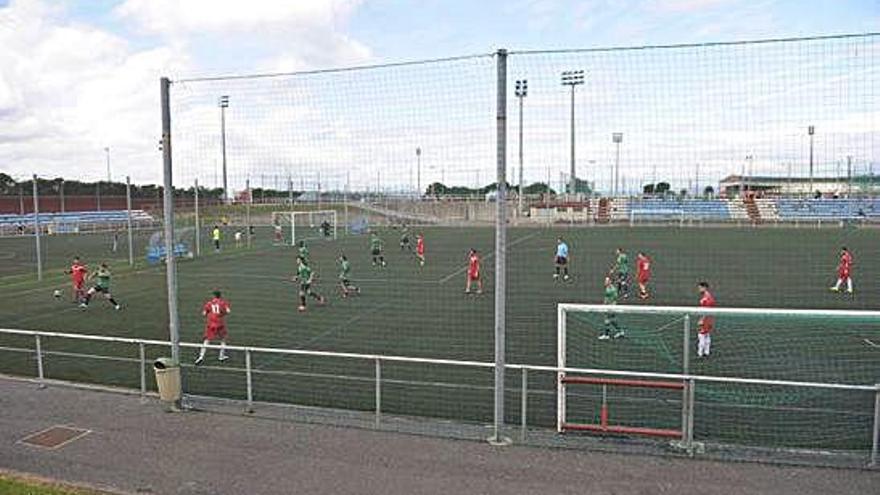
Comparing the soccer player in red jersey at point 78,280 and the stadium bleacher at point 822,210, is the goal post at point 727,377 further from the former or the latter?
the stadium bleacher at point 822,210

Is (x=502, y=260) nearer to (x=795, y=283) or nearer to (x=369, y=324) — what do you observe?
(x=369, y=324)

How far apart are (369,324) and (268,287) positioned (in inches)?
344

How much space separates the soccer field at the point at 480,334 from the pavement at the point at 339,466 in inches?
62.1

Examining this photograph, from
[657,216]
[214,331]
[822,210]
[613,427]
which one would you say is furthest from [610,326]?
[657,216]

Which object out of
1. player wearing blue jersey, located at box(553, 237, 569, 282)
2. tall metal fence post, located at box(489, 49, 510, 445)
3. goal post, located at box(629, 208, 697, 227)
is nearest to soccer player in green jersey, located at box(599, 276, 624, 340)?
tall metal fence post, located at box(489, 49, 510, 445)

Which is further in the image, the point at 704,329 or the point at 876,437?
the point at 704,329

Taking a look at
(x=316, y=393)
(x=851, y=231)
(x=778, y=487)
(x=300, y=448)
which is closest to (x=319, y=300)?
(x=316, y=393)

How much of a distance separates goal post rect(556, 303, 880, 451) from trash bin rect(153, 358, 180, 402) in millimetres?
5653

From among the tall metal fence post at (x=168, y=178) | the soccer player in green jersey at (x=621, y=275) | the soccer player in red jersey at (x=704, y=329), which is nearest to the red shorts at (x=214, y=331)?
the tall metal fence post at (x=168, y=178)

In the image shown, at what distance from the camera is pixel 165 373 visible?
9789 millimetres

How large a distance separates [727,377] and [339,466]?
7218mm

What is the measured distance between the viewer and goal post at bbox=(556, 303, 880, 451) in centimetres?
861

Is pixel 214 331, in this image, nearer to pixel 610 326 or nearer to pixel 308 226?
pixel 610 326

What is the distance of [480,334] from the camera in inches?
637
